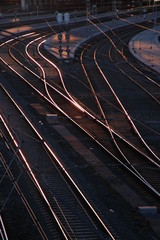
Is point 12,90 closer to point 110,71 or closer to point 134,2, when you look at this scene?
point 110,71

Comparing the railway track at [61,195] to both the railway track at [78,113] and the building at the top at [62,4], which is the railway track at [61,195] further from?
the building at the top at [62,4]

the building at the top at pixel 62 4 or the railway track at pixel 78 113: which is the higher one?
the building at the top at pixel 62 4

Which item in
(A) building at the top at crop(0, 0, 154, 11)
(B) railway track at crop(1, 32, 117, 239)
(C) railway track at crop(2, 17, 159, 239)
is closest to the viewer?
(B) railway track at crop(1, 32, 117, 239)

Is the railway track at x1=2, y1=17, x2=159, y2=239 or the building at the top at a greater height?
the building at the top

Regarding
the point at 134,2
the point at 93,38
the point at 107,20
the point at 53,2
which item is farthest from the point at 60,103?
the point at 134,2

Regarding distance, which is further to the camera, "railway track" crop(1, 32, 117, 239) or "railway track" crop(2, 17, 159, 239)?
"railway track" crop(2, 17, 159, 239)

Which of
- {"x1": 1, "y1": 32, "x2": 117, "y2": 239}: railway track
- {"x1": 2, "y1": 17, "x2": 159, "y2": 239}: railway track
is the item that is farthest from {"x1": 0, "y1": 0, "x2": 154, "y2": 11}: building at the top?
{"x1": 1, "y1": 32, "x2": 117, "y2": 239}: railway track

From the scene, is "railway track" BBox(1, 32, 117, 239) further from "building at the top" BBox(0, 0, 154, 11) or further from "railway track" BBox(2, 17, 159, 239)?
"building at the top" BBox(0, 0, 154, 11)

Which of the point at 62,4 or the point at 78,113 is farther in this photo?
the point at 62,4

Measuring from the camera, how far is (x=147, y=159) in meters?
11.4

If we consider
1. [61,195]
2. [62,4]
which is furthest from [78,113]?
[62,4]

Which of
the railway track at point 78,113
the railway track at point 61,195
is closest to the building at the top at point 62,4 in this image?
the railway track at point 78,113

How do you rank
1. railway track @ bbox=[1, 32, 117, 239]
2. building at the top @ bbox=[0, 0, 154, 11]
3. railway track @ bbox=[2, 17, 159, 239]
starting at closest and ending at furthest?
railway track @ bbox=[1, 32, 117, 239]
railway track @ bbox=[2, 17, 159, 239]
building at the top @ bbox=[0, 0, 154, 11]

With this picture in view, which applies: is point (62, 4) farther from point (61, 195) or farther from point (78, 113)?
point (61, 195)
